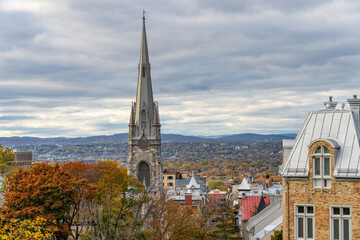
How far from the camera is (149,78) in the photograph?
10112cm

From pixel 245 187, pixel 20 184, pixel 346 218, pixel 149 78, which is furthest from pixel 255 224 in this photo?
pixel 245 187

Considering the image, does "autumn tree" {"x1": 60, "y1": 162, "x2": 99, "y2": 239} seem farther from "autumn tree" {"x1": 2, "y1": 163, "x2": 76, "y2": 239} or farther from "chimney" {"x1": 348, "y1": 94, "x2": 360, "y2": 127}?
"chimney" {"x1": 348, "y1": 94, "x2": 360, "y2": 127}

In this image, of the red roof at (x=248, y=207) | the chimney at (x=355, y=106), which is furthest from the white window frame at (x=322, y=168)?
the red roof at (x=248, y=207)

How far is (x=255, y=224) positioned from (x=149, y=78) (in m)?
55.5

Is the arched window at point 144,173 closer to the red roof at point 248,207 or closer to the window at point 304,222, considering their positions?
the red roof at point 248,207

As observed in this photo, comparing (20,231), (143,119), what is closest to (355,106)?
(20,231)

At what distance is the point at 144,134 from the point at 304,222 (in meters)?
74.2

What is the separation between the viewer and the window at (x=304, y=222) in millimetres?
26312

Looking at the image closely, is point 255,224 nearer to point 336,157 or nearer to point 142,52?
point 336,157

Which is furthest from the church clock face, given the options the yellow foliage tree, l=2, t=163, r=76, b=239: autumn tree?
the yellow foliage tree

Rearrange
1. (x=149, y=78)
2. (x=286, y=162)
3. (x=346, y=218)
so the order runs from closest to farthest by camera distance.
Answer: (x=346, y=218) → (x=286, y=162) → (x=149, y=78)

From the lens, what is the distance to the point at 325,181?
26141 millimetres

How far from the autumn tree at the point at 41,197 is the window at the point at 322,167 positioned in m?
23.5

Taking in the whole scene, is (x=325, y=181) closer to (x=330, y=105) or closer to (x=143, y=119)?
(x=330, y=105)
